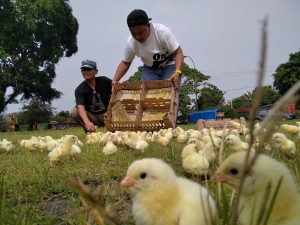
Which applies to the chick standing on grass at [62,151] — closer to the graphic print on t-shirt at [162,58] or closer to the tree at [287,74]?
the graphic print on t-shirt at [162,58]

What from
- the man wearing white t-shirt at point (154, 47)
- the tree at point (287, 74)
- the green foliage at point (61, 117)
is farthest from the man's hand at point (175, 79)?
the green foliage at point (61, 117)

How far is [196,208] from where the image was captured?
1030mm

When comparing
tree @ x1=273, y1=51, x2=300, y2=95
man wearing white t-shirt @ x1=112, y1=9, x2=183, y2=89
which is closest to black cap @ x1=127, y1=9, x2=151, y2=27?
man wearing white t-shirt @ x1=112, y1=9, x2=183, y2=89

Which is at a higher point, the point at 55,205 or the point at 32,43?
the point at 32,43

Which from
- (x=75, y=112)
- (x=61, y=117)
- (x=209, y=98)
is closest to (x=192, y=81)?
(x=209, y=98)

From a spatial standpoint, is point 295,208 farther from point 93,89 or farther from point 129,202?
point 93,89

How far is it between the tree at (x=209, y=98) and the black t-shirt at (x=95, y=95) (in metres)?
31.2

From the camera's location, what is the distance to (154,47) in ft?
19.1

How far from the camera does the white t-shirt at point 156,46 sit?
18.9 feet

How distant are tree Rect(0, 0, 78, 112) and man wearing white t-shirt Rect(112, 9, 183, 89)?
19459 mm

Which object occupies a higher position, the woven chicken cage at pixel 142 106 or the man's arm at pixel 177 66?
the man's arm at pixel 177 66

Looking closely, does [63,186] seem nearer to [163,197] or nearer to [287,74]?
[163,197]

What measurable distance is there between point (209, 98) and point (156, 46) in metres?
33.2

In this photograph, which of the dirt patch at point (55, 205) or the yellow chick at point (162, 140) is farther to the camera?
the yellow chick at point (162, 140)
